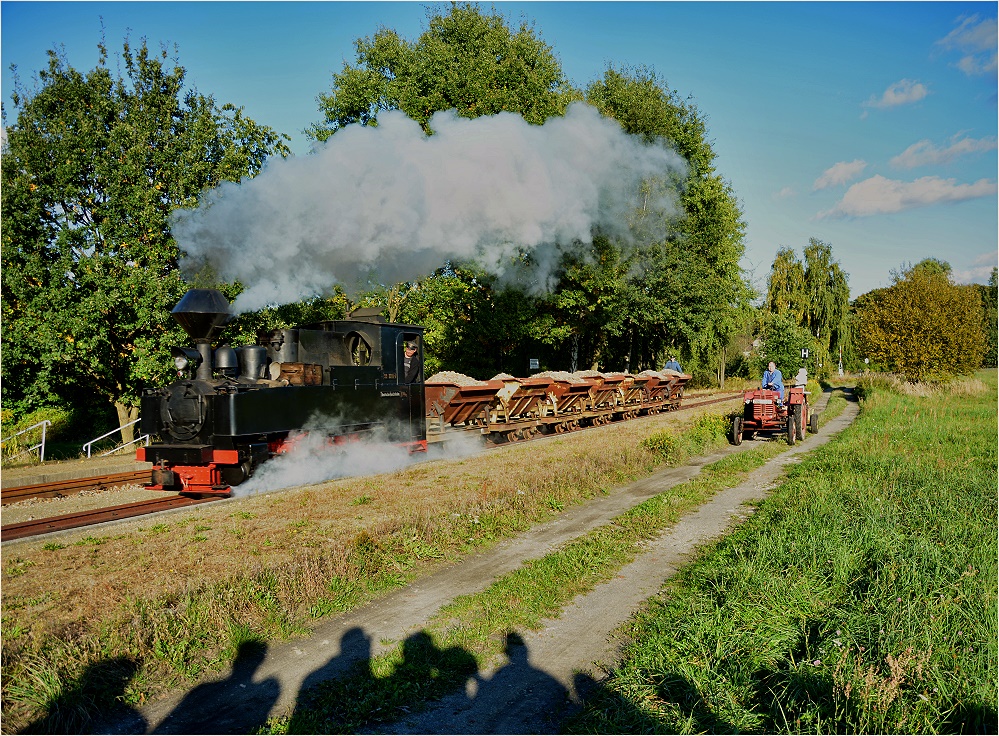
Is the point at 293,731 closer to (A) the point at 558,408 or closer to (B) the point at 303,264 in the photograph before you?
(B) the point at 303,264

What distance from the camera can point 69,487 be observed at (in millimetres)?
12141

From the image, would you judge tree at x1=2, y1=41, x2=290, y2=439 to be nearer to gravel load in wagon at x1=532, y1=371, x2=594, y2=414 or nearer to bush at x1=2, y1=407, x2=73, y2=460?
bush at x1=2, y1=407, x2=73, y2=460

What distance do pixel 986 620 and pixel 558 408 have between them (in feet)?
53.9

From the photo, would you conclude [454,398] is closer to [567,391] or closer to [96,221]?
[567,391]

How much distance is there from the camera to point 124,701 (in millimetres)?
4895

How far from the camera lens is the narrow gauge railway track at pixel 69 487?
37.4 feet

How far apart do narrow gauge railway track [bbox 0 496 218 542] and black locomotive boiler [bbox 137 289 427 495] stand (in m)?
0.51

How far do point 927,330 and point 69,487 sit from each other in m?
33.4

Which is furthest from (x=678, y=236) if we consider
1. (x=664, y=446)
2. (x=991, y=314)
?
(x=991, y=314)

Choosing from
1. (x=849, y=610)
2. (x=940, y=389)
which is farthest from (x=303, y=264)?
(x=940, y=389)

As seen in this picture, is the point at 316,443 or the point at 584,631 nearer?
the point at 584,631

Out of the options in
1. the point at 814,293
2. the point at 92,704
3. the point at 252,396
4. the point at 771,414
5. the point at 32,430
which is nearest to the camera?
the point at 92,704

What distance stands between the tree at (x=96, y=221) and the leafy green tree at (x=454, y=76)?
40.5 ft

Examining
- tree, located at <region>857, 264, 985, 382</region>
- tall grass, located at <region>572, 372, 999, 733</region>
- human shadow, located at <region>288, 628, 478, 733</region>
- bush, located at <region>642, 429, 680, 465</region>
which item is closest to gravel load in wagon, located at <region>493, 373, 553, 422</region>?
bush, located at <region>642, 429, 680, 465</region>
